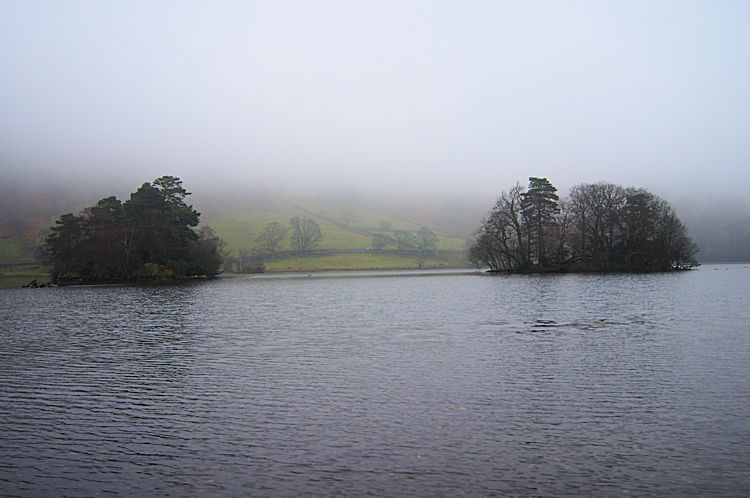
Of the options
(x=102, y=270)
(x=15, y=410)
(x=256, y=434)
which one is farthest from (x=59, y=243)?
(x=256, y=434)

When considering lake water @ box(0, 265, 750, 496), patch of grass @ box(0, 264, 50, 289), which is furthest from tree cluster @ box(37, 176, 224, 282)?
lake water @ box(0, 265, 750, 496)

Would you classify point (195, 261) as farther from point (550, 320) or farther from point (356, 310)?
point (550, 320)

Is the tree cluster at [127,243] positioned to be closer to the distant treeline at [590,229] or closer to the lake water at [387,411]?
the distant treeline at [590,229]

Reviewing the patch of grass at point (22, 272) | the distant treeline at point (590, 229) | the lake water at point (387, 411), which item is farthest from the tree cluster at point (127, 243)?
the lake water at point (387, 411)

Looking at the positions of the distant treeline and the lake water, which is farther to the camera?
the distant treeline

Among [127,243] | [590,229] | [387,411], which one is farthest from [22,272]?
[387,411]

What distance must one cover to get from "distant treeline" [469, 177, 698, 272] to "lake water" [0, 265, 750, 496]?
7784cm

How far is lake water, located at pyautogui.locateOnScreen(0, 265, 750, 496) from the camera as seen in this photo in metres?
9.16

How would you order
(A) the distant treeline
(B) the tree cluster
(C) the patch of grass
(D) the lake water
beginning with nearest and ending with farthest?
(D) the lake water
(A) the distant treeline
(B) the tree cluster
(C) the patch of grass

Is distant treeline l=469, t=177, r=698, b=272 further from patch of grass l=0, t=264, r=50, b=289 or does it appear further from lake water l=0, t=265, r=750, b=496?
patch of grass l=0, t=264, r=50, b=289

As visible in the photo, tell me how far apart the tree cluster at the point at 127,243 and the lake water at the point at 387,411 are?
274 feet

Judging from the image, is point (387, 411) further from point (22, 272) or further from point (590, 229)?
point (22, 272)

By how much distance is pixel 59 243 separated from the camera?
10506 centimetres

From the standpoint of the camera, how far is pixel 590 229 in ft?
331
